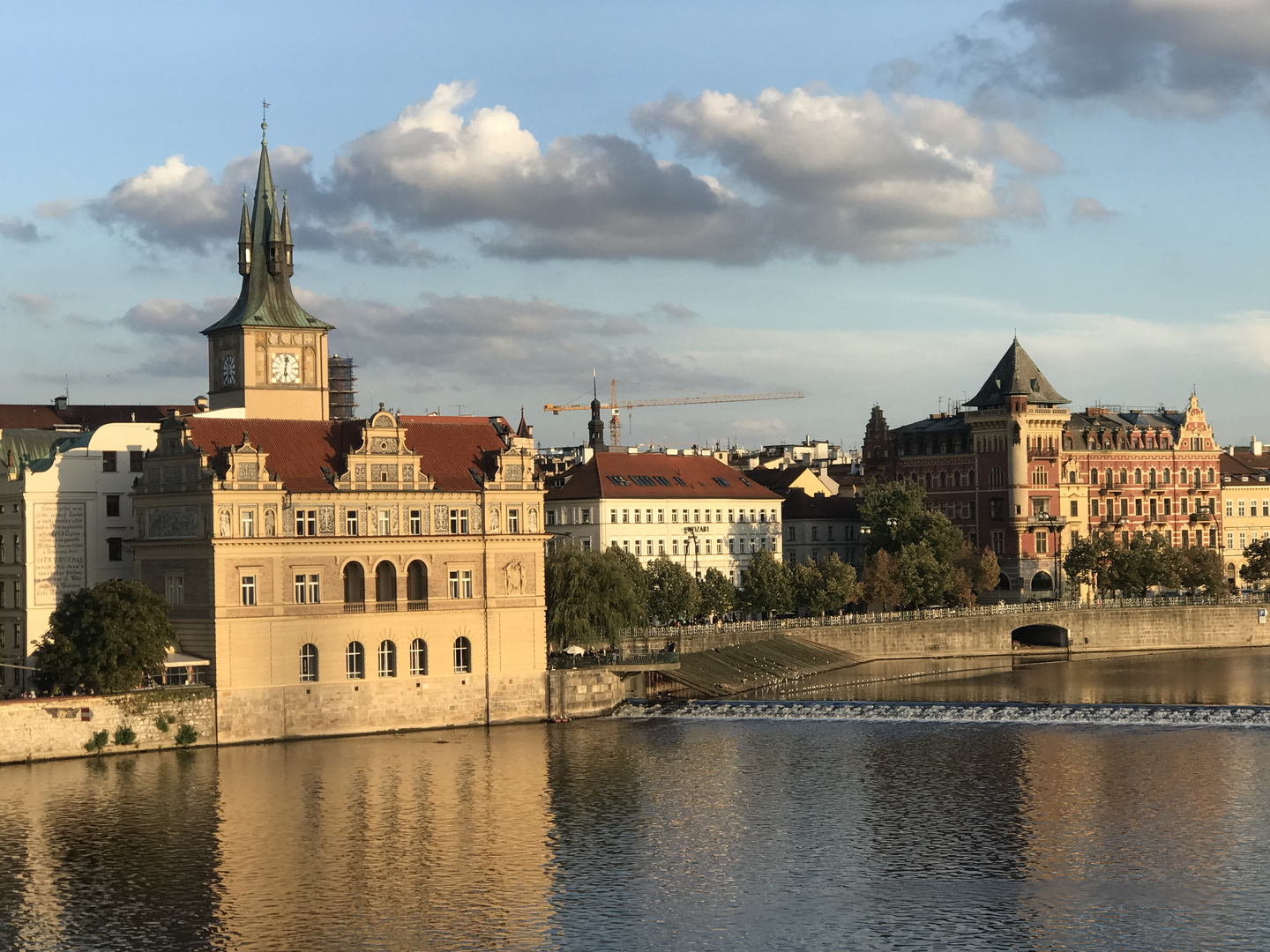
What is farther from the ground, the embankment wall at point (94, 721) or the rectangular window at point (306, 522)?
the rectangular window at point (306, 522)

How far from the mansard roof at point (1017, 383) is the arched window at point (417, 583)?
90255 millimetres

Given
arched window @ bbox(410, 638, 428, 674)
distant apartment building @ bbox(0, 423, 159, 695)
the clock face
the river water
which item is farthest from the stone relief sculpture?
the clock face

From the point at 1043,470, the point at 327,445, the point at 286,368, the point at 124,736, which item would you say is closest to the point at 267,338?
the point at 286,368

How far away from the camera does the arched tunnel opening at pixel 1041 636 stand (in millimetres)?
158625

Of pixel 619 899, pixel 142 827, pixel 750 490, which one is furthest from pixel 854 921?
pixel 750 490

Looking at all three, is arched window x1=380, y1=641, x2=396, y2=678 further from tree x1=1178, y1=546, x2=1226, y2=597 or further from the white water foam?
tree x1=1178, y1=546, x2=1226, y2=597

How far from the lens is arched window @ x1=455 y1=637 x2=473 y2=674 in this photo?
4055 inches

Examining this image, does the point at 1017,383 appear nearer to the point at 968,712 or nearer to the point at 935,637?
the point at 935,637

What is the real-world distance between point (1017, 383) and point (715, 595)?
5023 cm

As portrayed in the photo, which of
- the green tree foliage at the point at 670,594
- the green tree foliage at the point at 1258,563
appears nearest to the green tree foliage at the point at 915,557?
the green tree foliage at the point at 670,594

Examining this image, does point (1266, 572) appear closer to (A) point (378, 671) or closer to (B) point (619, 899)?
(A) point (378, 671)

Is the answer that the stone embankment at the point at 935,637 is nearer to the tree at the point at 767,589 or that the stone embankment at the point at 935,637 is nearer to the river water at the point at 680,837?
the tree at the point at 767,589

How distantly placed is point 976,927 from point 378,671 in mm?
46819

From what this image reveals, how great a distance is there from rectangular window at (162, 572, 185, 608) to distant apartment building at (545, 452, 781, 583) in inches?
2326
